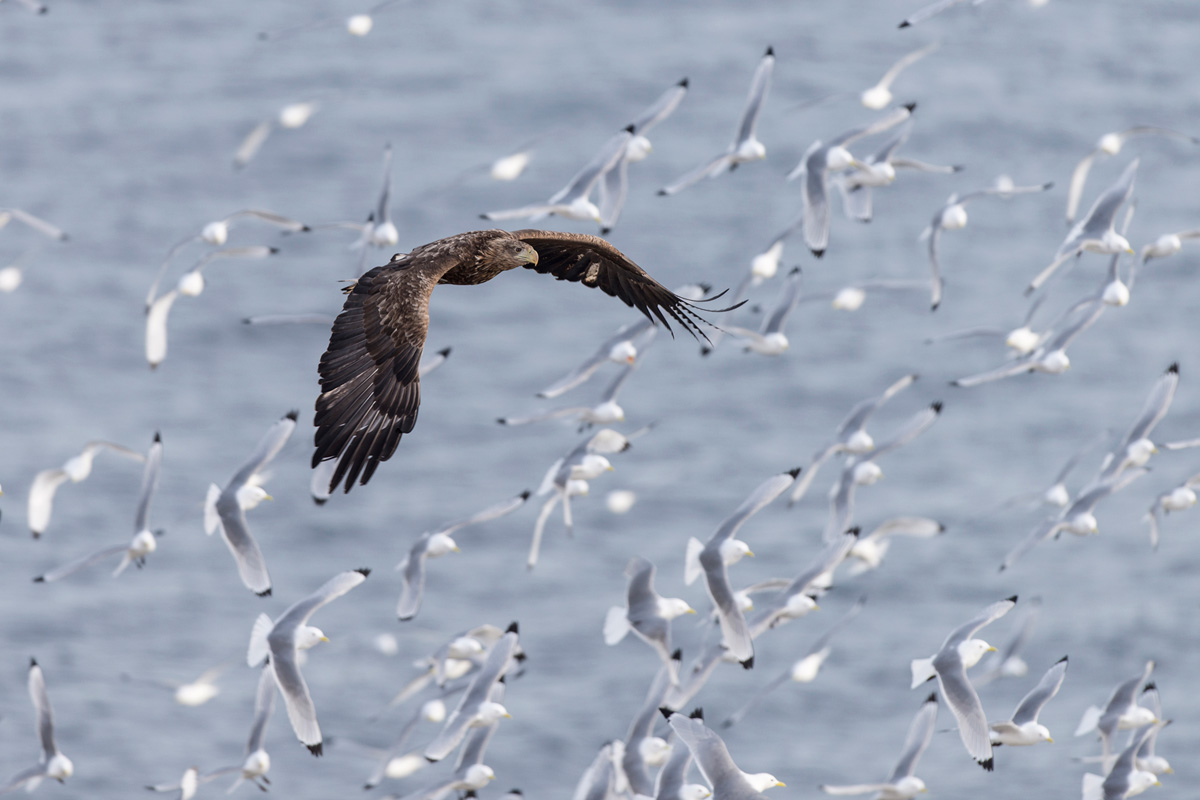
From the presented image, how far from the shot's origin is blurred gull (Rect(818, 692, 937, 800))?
18.9 m

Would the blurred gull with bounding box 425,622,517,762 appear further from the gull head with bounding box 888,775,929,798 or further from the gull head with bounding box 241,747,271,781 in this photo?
the gull head with bounding box 888,775,929,798

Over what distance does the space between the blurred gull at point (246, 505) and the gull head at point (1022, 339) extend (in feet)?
36.5

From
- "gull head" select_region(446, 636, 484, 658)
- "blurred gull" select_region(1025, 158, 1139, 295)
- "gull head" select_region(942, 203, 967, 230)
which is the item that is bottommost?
"gull head" select_region(446, 636, 484, 658)

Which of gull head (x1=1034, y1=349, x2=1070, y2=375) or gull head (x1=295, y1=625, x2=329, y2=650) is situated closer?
gull head (x1=295, y1=625, x2=329, y2=650)

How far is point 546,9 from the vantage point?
50.4m

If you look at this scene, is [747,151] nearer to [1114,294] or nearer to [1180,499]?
[1114,294]

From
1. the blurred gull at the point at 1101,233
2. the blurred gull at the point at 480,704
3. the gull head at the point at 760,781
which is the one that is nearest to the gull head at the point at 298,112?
the blurred gull at the point at 1101,233

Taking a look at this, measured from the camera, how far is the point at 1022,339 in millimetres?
24906

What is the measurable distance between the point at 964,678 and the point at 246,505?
8008 mm

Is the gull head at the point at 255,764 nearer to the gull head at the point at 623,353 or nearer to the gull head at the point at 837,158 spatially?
the gull head at the point at 623,353

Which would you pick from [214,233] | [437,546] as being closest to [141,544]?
[437,546]

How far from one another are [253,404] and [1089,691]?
18.9 meters

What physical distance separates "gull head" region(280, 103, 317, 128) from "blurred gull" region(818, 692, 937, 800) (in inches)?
945

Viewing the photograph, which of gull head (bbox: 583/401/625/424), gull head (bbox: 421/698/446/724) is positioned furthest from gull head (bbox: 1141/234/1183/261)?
gull head (bbox: 421/698/446/724)
